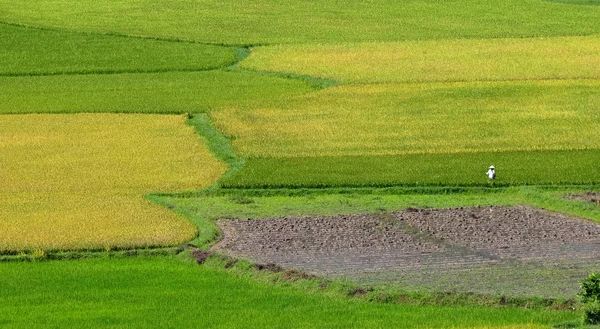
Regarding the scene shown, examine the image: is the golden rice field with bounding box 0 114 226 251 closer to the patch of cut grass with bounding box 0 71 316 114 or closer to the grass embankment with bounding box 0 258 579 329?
the patch of cut grass with bounding box 0 71 316 114

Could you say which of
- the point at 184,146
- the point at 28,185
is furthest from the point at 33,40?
the point at 28,185

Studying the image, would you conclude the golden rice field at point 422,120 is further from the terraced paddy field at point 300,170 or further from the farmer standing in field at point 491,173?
the farmer standing in field at point 491,173

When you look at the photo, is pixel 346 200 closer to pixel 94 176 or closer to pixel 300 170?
pixel 300 170

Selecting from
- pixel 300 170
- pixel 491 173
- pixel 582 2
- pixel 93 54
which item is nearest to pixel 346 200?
pixel 300 170

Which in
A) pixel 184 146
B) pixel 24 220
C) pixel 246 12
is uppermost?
pixel 246 12

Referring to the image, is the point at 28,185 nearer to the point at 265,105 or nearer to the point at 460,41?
the point at 265,105

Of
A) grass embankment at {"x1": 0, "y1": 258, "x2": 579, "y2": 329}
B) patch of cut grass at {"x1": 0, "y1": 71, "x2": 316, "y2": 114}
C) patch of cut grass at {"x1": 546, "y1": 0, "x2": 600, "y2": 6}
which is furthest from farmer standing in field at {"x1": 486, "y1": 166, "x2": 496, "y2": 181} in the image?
patch of cut grass at {"x1": 546, "y1": 0, "x2": 600, "y2": 6}
